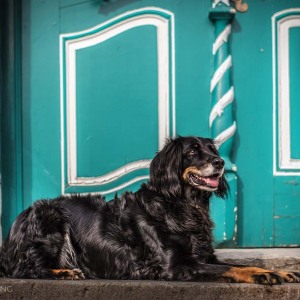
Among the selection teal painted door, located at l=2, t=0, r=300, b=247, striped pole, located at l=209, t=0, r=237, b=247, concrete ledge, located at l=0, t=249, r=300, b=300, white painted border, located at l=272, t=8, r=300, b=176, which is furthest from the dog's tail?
white painted border, located at l=272, t=8, r=300, b=176

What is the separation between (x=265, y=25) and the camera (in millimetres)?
5195

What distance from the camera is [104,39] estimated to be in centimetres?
525

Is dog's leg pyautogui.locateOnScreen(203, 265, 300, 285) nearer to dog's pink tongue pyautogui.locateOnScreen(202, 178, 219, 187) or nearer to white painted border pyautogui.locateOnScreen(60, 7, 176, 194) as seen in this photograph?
dog's pink tongue pyautogui.locateOnScreen(202, 178, 219, 187)

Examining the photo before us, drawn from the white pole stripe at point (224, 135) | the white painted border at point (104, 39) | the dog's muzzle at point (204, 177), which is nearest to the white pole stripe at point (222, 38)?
the white painted border at point (104, 39)

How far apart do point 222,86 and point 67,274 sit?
6.73 feet

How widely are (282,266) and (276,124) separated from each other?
1.19 meters

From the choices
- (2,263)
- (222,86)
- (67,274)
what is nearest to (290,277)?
(67,274)

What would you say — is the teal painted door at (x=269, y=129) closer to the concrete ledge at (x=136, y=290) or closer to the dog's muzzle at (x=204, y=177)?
the dog's muzzle at (x=204, y=177)

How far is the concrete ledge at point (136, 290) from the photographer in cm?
376

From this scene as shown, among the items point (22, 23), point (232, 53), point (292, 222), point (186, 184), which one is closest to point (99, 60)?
point (22, 23)

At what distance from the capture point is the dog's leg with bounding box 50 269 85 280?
160 inches

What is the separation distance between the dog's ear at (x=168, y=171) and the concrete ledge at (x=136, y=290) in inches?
24.7

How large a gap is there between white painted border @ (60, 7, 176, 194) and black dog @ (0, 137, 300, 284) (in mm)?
897

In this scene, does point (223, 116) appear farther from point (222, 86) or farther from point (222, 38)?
point (222, 38)
